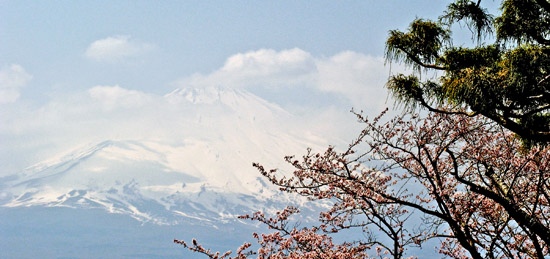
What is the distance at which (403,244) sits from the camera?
24.2 feet

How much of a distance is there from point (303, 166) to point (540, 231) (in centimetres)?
353

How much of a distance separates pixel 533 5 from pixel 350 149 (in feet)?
11.0

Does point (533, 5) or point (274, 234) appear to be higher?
point (533, 5)

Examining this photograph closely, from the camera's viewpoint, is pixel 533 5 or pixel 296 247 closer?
pixel 533 5

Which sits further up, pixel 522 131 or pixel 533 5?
pixel 533 5

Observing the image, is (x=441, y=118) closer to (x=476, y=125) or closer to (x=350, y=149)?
(x=476, y=125)

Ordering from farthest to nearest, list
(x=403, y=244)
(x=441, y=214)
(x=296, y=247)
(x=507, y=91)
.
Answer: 1. (x=296, y=247)
2. (x=403, y=244)
3. (x=441, y=214)
4. (x=507, y=91)

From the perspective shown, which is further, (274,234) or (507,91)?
(274,234)

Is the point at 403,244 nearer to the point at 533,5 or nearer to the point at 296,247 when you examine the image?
the point at 296,247

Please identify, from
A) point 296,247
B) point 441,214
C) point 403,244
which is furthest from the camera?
point 296,247

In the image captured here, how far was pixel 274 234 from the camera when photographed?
29.0 feet

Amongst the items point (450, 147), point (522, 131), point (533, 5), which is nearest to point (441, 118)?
point (450, 147)

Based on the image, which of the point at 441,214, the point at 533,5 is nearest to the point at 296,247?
the point at 441,214

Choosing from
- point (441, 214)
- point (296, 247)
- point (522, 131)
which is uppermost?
point (522, 131)
